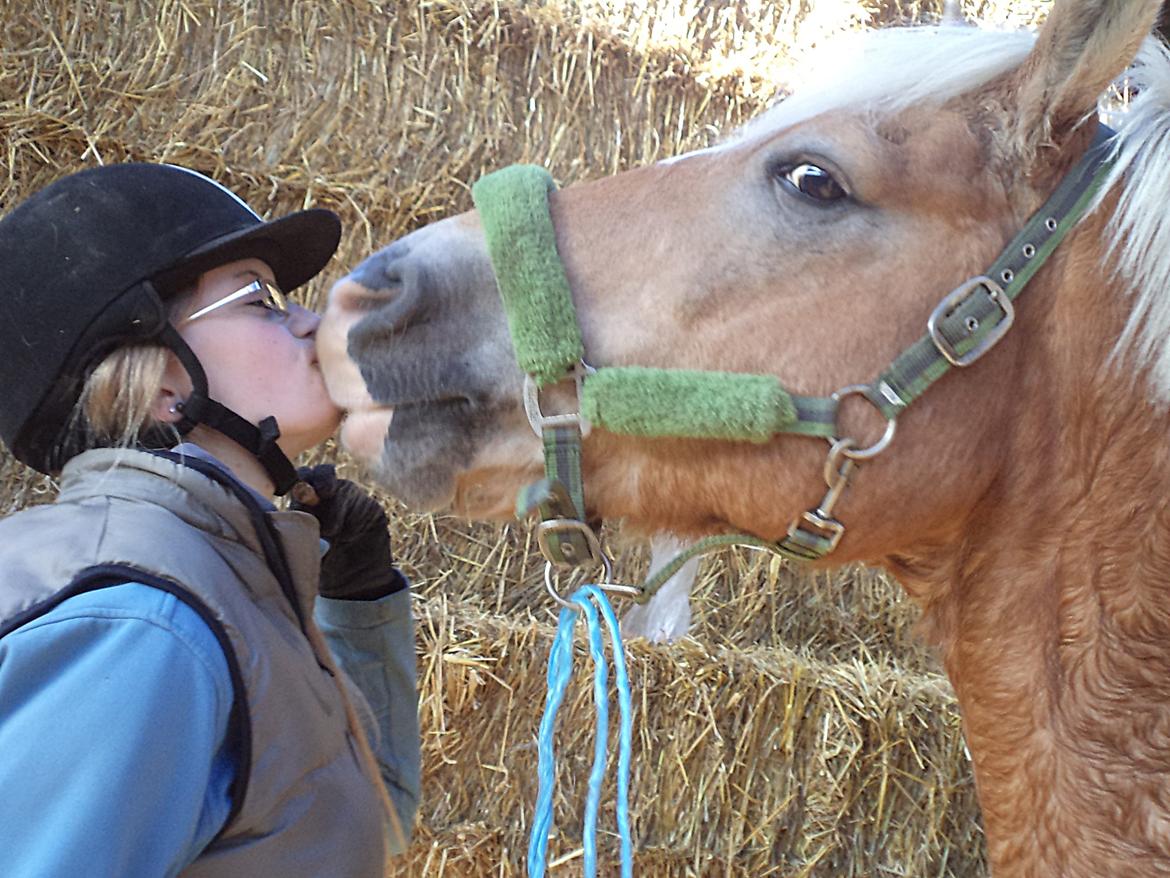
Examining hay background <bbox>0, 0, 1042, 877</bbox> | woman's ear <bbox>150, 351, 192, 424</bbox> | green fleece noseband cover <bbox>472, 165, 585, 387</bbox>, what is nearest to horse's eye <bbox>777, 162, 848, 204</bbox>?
green fleece noseband cover <bbox>472, 165, 585, 387</bbox>

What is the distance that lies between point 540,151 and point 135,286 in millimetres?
2083

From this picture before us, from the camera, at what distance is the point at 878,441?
140 cm

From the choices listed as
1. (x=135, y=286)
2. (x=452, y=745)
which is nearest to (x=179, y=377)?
(x=135, y=286)

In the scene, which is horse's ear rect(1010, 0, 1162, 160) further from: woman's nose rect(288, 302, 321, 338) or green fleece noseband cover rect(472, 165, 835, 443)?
woman's nose rect(288, 302, 321, 338)

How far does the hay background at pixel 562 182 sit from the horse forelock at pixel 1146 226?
1.74 m

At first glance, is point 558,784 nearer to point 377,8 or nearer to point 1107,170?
point 1107,170

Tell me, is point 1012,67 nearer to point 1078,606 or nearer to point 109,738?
point 1078,606

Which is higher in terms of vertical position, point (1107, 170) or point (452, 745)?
point (1107, 170)

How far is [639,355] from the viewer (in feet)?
4.68

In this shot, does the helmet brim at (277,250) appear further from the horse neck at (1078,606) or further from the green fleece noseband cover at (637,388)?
the horse neck at (1078,606)

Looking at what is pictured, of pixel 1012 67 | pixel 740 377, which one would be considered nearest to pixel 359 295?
pixel 740 377

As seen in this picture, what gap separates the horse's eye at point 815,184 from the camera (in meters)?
1.44

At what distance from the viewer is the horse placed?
1.36 m

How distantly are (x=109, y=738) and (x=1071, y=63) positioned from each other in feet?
4.66
